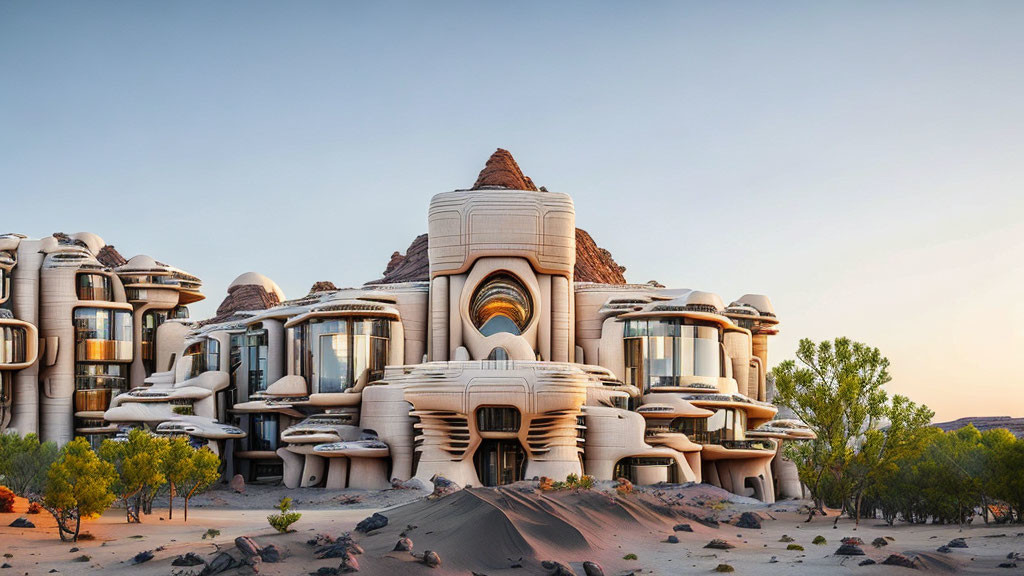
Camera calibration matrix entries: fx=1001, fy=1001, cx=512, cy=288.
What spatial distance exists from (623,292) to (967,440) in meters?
29.4

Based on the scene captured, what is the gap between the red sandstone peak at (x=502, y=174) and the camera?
12362 cm

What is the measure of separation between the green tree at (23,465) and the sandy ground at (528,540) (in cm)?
978

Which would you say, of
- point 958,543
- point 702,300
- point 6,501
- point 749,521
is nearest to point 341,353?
point 702,300

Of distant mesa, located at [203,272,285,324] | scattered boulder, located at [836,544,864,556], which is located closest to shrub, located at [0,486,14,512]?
scattered boulder, located at [836,544,864,556]

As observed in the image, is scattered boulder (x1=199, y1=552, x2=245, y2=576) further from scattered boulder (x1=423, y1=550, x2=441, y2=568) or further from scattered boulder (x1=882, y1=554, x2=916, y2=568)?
scattered boulder (x1=882, y1=554, x2=916, y2=568)

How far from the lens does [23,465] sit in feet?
175

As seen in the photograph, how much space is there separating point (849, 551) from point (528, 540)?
33.7 ft

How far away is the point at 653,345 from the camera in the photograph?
240 feet

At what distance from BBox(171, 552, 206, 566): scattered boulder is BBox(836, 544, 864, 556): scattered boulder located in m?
19.7

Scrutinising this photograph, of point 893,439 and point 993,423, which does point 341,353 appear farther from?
point 993,423

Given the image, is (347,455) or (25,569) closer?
(25,569)

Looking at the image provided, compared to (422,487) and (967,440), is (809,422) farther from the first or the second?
(422,487)

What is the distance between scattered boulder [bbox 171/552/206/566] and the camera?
92.9 feet

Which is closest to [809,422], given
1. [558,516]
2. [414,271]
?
[558,516]
